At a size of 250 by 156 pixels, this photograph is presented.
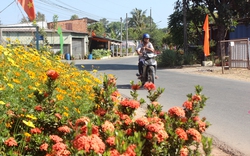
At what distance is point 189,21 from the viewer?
2747 centimetres

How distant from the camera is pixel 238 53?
18.5m

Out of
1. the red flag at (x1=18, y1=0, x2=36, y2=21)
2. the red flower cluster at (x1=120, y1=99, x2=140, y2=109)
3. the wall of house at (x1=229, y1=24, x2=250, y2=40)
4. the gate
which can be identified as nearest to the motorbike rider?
the red flag at (x1=18, y1=0, x2=36, y2=21)

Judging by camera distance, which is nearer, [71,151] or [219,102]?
[71,151]

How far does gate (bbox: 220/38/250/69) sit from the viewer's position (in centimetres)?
1802

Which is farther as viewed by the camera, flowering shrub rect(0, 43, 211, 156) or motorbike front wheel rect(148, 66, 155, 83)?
motorbike front wheel rect(148, 66, 155, 83)

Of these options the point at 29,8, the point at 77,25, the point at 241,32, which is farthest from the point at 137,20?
the point at 29,8

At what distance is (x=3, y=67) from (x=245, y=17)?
74.0 ft

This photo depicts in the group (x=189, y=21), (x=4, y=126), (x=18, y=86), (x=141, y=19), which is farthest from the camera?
(x=141, y=19)

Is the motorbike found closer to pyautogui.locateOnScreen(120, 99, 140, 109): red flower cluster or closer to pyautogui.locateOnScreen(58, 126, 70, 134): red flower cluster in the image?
pyautogui.locateOnScreen(120, 99, 140, 109): red flower cluster

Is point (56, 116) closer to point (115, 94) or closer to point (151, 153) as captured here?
point (115, 94)

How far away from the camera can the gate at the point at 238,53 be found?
1802cm

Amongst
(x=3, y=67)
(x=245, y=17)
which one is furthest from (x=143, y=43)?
(x=245, y=17)

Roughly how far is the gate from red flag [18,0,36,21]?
952 cm

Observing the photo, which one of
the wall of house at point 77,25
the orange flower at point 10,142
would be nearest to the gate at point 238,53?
the orange flower at point 10,142
